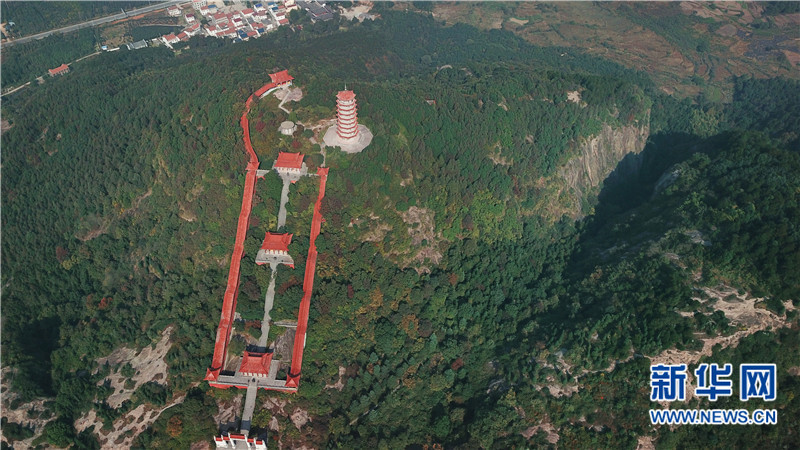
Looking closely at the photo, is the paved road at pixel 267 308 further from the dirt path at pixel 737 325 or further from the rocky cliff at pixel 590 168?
the dirt path at pixel 737 325

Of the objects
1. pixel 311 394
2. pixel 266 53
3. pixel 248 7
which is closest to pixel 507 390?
pixel 311 394

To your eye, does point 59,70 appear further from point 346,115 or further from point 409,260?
point 409,260

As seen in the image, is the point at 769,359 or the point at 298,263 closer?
the point at 769,359

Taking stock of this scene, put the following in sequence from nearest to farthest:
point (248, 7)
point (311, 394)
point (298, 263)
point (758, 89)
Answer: point (311, 394)
point (298, 263)
point (758, 89)
point (248, 7)

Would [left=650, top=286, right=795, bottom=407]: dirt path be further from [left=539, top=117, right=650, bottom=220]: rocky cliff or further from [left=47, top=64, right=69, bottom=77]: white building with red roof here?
[left=47, top=64, right=69, bottom=77]: white building with red roof

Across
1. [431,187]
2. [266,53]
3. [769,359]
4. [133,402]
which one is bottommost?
[133,402]

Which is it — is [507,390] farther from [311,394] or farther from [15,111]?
[15,111]

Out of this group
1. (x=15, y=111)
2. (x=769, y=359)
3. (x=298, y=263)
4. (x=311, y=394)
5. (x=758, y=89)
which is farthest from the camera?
(x=758, y=89)
